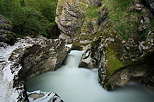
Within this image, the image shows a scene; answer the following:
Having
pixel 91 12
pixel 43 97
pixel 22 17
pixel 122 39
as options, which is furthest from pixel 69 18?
pixel 43 97

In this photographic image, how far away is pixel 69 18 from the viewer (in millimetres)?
22734

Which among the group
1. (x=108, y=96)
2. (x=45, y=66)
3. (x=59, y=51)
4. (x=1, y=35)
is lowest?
(x=108, y=96)

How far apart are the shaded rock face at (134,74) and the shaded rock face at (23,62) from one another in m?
4.57

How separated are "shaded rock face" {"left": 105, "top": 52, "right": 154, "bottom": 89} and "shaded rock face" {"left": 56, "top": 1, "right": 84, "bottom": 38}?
13.7m

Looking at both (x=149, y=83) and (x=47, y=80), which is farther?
(x=47, y=80)

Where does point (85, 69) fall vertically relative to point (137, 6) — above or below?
below

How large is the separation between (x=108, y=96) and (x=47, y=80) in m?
4.02

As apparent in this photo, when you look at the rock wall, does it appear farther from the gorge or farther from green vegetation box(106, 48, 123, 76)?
green vegetation box(106, 48, 123, 76)

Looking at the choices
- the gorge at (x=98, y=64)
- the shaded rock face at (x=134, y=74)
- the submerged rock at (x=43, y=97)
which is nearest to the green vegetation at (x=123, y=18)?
the gorge at (x=98, y=64)

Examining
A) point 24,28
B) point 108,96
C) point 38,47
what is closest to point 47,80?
point 38,47

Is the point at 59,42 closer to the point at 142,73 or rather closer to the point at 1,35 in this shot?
the point at 1,35

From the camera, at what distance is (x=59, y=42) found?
12.8 meters

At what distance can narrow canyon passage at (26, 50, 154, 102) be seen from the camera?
342 inches

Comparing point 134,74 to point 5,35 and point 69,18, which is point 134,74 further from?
point 69,18
